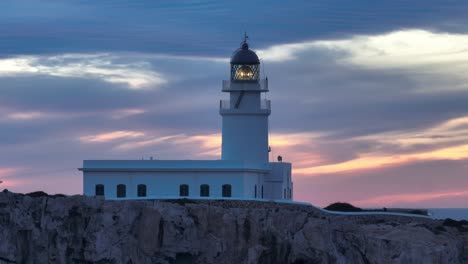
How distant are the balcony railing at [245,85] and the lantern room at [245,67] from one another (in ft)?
0.47

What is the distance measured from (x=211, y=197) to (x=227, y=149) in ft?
16.5

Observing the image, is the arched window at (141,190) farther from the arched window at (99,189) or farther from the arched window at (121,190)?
the arched window at (99,189)

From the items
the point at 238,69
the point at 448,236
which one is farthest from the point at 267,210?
the point at 238,69

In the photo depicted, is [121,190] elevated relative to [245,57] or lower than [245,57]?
lower

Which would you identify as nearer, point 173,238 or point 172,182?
point 173,238

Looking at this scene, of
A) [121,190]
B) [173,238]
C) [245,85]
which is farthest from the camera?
[245,85]

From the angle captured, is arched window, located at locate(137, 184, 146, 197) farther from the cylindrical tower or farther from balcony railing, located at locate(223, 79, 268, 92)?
balcony railing, located at locate(223, 79, 268, 92)

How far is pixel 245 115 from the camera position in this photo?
54.9 meters

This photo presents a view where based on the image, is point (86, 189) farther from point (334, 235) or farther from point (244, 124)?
point (334, 235)

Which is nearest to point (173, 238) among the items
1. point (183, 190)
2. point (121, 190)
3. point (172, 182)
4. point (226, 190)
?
point (183, 190)

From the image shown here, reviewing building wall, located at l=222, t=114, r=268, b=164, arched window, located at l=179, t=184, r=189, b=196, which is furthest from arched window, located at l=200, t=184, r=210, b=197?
building wall, located at l=222, t=114, r=268, b=164

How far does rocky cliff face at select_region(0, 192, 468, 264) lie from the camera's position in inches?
1742

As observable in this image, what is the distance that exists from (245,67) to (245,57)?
0.42m

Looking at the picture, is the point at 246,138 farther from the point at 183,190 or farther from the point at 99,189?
the point at 99,189
